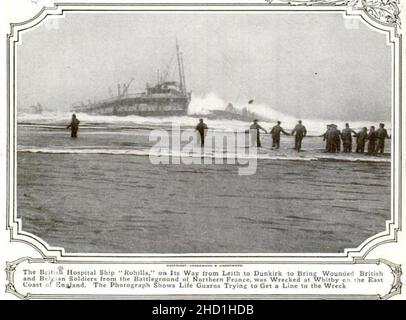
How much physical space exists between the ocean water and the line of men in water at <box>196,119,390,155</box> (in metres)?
0.07

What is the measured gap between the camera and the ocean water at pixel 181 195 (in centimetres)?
529

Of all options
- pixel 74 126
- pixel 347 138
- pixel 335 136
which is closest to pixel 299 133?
pixel 335 136

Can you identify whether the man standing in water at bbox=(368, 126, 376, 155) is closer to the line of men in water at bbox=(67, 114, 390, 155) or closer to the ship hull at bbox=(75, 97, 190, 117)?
the line of men in water at bbox=(67, 114, 390, 155)

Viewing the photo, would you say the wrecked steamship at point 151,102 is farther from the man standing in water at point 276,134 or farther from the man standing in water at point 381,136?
the man standing in water at point 381,136

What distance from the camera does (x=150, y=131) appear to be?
Answer: 548 cm

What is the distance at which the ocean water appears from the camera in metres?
5.29

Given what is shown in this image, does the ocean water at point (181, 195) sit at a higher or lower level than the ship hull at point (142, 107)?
lower

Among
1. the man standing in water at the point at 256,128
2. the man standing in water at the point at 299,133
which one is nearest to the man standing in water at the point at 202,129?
the man standing in water at the point at 256,128

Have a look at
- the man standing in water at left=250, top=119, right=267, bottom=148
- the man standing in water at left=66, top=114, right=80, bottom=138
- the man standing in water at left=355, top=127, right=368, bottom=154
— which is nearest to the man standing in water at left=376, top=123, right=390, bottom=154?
the man standing in water at left=355, top=127, right=368, bottom=154

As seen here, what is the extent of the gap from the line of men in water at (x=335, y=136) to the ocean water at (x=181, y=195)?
7 centimetres

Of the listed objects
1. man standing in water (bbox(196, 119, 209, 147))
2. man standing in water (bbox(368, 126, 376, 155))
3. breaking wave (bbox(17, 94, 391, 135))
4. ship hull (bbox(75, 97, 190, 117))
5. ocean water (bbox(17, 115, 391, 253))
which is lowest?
ocean water (bbox(17, 115, 391, 253))

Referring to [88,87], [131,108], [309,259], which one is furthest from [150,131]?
[309,259]

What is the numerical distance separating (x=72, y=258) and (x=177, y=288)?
1078 millimetres

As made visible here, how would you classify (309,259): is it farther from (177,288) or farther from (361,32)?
(361,32)
